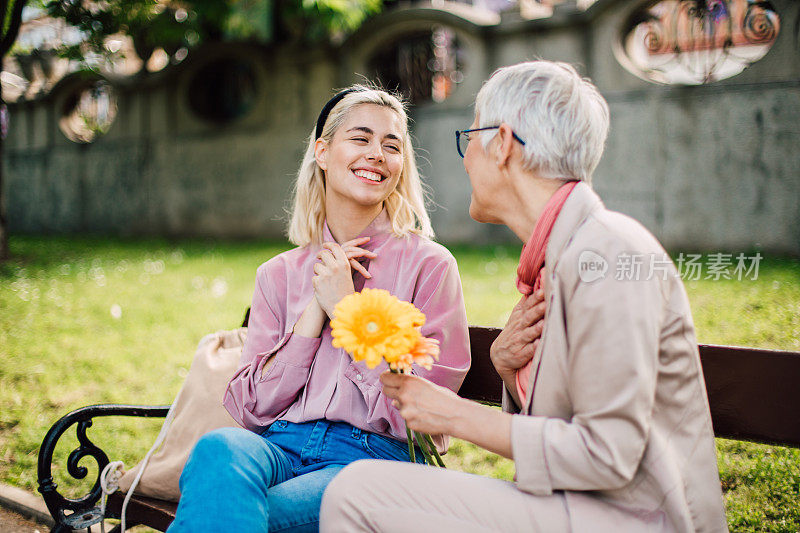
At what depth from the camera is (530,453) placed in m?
1.58

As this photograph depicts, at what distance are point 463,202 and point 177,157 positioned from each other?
21.4 ft

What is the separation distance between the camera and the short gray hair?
5.80 feet

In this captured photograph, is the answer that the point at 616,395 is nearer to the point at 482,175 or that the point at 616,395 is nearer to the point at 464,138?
the point at 482,175

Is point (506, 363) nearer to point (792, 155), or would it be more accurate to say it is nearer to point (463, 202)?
point (792, 155)

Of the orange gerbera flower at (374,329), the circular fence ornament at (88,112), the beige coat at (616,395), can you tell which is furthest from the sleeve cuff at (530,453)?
the circular fence ornament at (88,112)

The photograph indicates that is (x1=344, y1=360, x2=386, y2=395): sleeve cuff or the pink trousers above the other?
(x1=344, y1=360, x2=386, y2=395): sleeve cuff

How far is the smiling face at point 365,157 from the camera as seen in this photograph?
8.74 feet

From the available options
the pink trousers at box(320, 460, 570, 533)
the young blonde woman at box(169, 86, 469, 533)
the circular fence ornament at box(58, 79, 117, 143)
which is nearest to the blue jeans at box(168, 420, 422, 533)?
the young blonde woman at box(169, 86, 469, 533)

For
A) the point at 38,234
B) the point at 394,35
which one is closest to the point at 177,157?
the point at 38,234

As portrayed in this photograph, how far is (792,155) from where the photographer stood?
8.30 m

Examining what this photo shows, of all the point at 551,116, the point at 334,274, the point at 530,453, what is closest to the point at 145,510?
the point at 334,274

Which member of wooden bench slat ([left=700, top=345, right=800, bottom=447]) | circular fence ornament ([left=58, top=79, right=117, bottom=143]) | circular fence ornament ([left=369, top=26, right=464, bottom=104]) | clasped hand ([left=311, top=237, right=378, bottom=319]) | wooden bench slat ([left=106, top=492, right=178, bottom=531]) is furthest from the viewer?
circular fence ornament ([left=58, top=79, right=117, bottom=143])

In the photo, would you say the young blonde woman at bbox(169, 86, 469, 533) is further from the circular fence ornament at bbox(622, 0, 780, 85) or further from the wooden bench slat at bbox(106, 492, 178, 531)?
the circular fence ornament at bbox(622, 0, 780, 85)

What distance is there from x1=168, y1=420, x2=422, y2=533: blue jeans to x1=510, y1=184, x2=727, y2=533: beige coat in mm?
798
